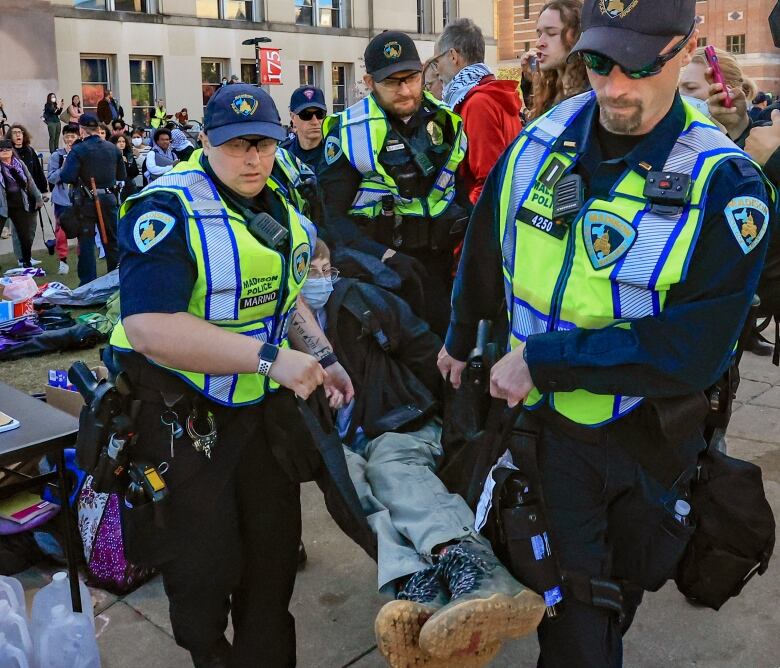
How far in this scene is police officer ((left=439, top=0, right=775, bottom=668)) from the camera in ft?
6.75

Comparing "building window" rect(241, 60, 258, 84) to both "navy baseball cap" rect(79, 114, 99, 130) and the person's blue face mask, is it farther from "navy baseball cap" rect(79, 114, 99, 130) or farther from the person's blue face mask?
the person's blue face mask

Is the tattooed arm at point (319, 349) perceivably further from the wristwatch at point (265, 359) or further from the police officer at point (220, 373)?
the wristwatch at point (265, 359)

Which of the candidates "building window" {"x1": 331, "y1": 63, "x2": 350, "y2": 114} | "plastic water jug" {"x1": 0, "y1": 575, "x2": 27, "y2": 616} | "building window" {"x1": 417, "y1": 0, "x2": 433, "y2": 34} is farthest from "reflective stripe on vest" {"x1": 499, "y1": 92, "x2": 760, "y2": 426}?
"building window" {"x1": 417, "y1": 0, "x2": 433, "y2": 34}

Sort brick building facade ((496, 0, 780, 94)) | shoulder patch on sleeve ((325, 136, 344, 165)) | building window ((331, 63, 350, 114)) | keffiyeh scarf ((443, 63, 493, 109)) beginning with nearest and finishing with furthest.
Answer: shoulder patch on sleeve ((325, 136, 344, 165))
keffiyeh scarf ((443, 63, 493, 109))
building window ((331, 63, 350, 114))
brick building facade ((496, 0, 780, 94))

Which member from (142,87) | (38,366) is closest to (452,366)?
(38,366)

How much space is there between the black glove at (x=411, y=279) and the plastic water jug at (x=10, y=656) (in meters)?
2.48

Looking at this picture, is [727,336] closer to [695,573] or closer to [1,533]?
[695,573]

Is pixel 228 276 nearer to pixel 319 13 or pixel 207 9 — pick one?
pixel 207 9

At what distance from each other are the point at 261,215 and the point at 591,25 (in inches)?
42.2

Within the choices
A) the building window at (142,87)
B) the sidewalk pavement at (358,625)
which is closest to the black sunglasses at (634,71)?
the sidewalk pavement at (358,625)

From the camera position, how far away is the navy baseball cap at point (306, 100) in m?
6.08

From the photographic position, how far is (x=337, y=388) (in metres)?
2.90

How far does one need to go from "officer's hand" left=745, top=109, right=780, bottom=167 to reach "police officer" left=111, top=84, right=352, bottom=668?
178 cm

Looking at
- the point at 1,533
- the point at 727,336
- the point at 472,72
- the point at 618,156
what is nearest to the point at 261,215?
the point at 618,156
